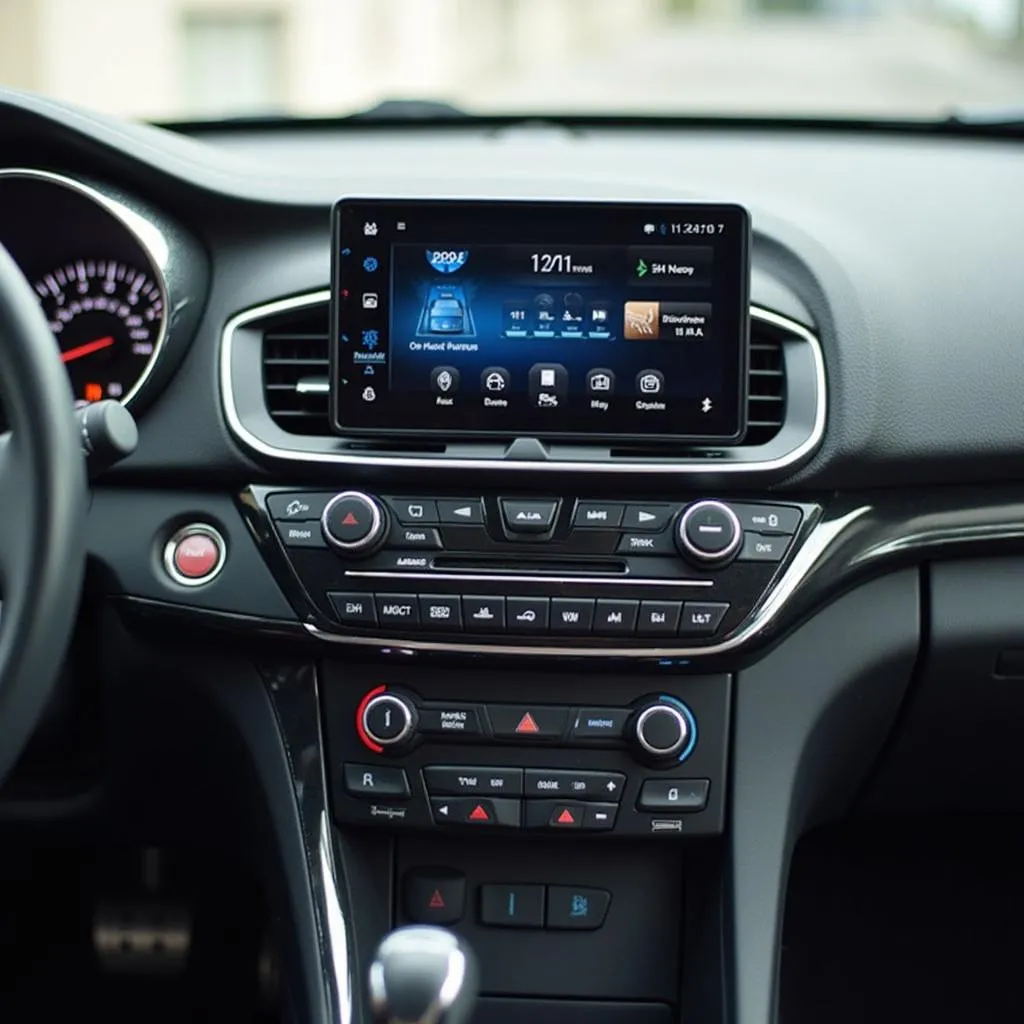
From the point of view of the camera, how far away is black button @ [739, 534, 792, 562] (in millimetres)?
1596

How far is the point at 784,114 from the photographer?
2.29 meters

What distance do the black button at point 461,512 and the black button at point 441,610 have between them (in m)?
0.08

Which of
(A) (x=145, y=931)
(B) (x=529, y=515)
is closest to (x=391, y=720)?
(B) (x=529, y=515)

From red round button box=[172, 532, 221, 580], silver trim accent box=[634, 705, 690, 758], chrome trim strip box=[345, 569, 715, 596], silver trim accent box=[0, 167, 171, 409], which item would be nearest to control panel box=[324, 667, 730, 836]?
silver trim accent box=[634, 705, 690, 758]

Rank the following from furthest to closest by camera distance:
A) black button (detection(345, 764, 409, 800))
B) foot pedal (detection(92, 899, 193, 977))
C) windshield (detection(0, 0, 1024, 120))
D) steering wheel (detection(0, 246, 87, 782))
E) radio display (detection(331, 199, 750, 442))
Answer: windshield (detection(0, 0, 1024, 120)), foot pedal (detection(92, 899, 193, 977)), black button (detection(345, 764, 409, 800)), radio display (detection(331, 199, 750, 442)), steering wheel (detection(0, 246, 87, 782))

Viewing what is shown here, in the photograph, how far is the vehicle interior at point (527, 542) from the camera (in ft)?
5.18

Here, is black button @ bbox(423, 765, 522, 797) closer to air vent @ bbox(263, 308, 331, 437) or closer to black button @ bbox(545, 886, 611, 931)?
black button @ bbox(545, 886, 611, 931)

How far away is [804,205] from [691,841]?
2.42 feet

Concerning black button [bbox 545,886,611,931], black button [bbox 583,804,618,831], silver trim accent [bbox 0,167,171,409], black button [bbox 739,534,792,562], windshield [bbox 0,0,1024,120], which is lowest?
black button [bbox 545,886,611,931]

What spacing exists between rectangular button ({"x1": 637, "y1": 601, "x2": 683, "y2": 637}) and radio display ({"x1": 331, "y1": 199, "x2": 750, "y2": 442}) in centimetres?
17

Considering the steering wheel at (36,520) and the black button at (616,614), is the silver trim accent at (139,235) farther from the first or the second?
the black button at (616,614)

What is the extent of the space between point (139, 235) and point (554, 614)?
61 centimetres

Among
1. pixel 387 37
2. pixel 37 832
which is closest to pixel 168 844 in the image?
pixel 37 832

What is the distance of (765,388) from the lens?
165 cm
